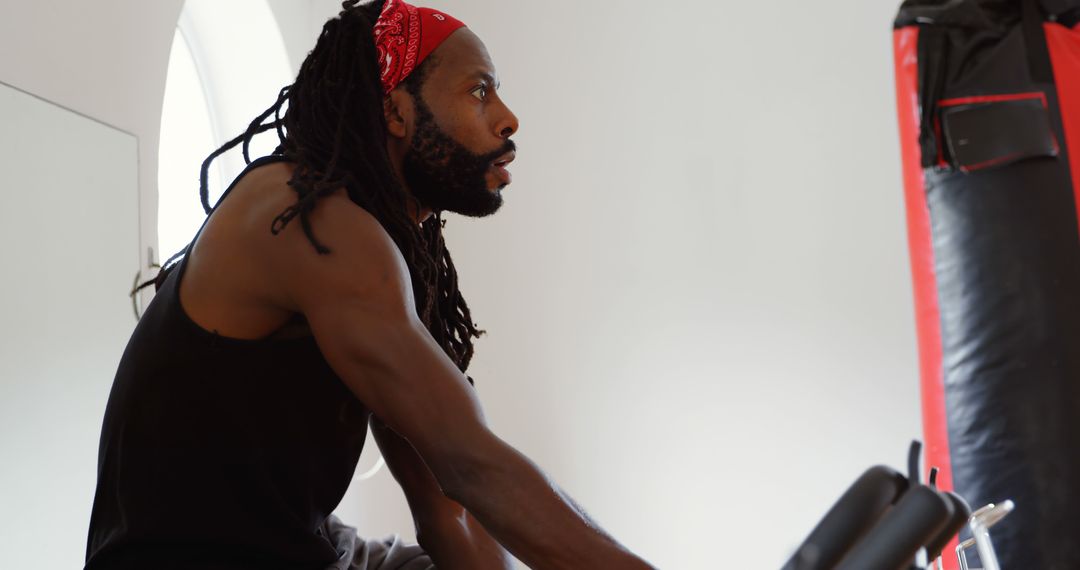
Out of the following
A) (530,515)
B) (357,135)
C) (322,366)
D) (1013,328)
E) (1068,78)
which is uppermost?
(357,135)

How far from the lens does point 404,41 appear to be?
1336mm

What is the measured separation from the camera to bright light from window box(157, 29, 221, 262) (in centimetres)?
274

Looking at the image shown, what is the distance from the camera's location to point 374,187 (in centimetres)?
125

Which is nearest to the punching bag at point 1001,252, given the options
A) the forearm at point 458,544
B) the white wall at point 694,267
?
the white wall at point 694,267

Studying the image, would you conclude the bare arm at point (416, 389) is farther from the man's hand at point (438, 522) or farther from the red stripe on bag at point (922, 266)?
the red stripe on bag at point (922, 266)

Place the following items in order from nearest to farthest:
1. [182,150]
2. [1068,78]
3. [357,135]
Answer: [357,135] < [1068,78] < [182,150]

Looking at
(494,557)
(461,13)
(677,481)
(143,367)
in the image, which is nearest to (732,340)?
(677,481)

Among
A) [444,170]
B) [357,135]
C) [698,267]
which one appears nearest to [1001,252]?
[698,267]

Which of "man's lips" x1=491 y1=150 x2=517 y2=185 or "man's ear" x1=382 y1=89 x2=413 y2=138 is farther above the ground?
"man's ear" x1=382 y1=89 x2=413 y2=138

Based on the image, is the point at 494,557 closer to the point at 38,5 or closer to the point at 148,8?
the point at 38,5

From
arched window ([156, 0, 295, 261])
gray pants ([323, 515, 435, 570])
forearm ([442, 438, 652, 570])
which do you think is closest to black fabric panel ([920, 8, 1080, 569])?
gray pants ([323, 515, 435, 570])

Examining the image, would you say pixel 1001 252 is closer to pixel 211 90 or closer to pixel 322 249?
pixel 322 249

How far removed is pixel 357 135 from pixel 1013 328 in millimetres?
1440

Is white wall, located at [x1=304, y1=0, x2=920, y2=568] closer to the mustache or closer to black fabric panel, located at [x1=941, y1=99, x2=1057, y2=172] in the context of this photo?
black fabric panel, located at [x1=941, y1=99, x2=1057, y2=172]
